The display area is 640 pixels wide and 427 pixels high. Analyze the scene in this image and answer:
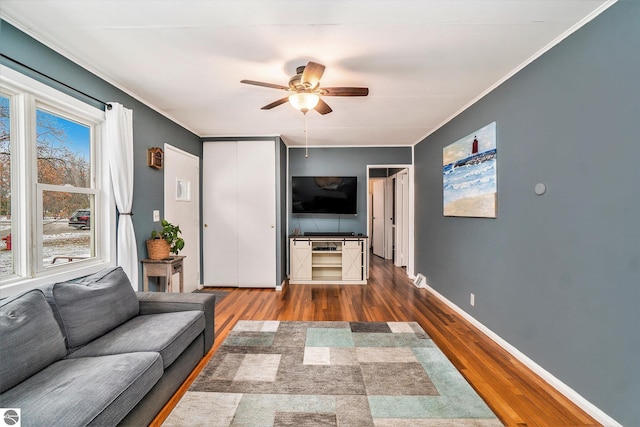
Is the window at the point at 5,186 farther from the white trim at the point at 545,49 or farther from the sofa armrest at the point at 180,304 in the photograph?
the white trim at the point at 545,49

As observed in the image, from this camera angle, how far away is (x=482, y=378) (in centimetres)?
206

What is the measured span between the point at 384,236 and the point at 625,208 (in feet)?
18.5

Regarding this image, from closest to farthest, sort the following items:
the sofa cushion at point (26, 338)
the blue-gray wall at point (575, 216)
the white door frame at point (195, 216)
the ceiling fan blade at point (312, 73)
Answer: the sofa cushion at point (26, 338)
the blue-gray wall at point (575, 216)
the ceiling fan blade at point (312, 73)
the white door frame at point (195, 216)

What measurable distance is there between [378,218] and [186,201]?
5.16 metres

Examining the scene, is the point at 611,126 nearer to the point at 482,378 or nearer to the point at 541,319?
the point at 541,319

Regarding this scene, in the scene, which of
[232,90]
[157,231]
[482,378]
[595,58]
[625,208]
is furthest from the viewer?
[157,231]

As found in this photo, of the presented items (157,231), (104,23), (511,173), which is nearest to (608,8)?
(511,173)

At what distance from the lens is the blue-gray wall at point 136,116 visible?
184 cm

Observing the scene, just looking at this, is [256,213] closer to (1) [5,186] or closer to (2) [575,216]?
(1) [5,186]

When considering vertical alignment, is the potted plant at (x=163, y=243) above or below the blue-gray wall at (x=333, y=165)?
below

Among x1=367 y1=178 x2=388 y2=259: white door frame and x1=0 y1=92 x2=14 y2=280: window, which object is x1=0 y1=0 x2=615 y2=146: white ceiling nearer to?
x1=0 y1=92 x2=14 y2=280: window

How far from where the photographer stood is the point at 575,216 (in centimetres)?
183

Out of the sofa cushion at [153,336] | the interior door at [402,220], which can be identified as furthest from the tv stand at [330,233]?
the sofa cushion at [153,336]

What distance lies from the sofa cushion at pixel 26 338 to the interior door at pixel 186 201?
6.17 ft
